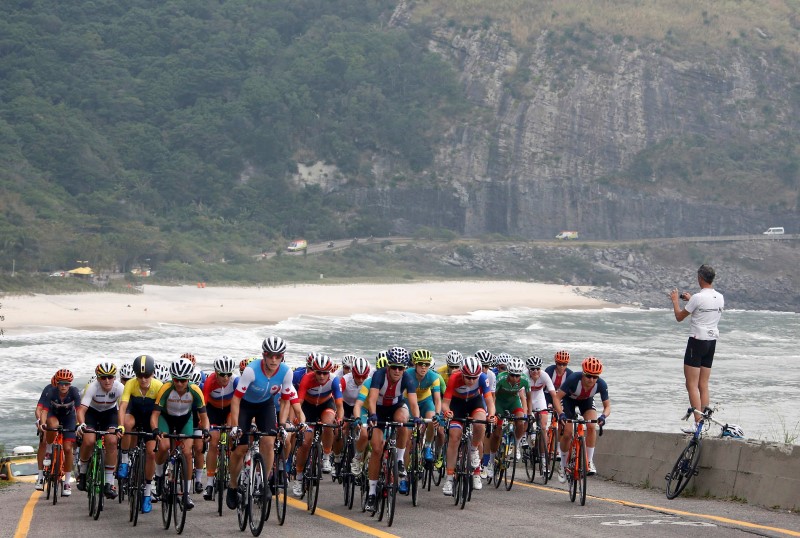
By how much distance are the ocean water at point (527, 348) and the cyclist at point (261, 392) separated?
17296mm

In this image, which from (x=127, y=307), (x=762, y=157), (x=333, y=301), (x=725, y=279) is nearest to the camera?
(x=127, y=307)

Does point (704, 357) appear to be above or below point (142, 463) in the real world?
above

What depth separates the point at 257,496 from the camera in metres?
12.0

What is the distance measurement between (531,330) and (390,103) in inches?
2904

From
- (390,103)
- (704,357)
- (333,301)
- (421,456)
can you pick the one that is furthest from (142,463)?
(390,103)

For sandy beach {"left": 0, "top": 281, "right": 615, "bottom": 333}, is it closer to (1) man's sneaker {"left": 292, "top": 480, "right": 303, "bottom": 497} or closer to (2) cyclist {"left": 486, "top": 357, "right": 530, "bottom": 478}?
(2) cyclist {"left": 486, "top": 357, "right": 530, "bottom": 478}

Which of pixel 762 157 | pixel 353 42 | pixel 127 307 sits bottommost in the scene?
pixel 127 307

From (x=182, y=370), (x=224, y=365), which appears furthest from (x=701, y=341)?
(x=182, y=370)

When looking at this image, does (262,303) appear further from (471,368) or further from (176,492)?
(176,492)

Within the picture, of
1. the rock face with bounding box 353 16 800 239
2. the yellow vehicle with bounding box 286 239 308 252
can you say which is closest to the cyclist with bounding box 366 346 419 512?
the yellow vehicle with bounding box 286 239 308 252

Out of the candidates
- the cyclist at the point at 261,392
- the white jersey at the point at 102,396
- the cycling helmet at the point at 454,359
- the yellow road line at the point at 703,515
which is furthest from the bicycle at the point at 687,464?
the white jersey at the point at 102,396

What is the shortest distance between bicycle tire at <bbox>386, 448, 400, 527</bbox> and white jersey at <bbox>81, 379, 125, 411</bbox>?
3.51 m

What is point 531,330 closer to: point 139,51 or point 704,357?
point 704,357

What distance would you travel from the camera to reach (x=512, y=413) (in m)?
16.0
